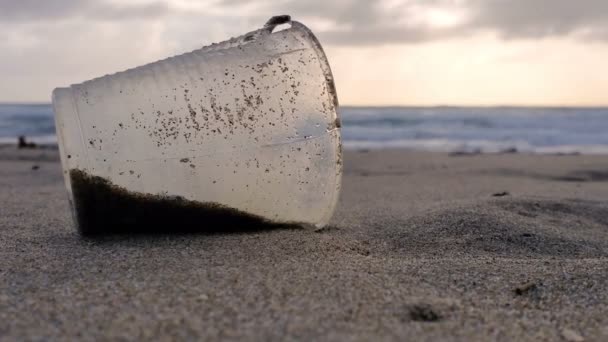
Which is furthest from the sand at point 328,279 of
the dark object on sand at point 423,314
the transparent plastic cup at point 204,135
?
the transparent plastic cup at point 204,135

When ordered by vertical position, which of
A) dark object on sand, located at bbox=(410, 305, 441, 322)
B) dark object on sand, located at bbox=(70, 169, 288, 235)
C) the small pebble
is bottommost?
the small pebble

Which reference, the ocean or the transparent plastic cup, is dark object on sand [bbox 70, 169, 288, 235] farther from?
the ocean

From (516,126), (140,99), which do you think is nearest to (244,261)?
(140,99)

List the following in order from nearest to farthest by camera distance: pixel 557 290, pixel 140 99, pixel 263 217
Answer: pixel 557 290 → pixel 140 99 → pixel 263 217

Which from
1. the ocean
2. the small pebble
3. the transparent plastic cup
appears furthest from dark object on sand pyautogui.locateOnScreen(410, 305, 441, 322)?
the ocean

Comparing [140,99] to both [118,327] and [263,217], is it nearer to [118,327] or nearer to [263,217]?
[263,217]

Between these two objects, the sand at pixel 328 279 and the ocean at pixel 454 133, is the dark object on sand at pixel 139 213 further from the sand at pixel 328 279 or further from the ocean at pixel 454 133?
the ocean at pixel 454 133
